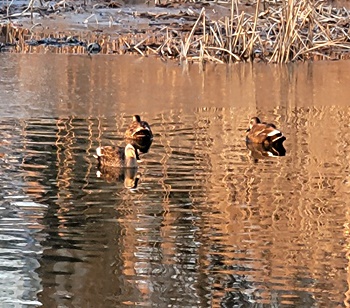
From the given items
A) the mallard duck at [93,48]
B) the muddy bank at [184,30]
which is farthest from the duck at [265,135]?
the mallard duck at [93,48]

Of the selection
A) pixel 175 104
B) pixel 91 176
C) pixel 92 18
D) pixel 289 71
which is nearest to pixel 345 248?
pixel 91 176

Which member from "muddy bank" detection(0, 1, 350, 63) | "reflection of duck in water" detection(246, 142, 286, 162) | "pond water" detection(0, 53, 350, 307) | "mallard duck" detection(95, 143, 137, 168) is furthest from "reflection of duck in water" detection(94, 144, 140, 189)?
"muddy bank" detection(0, 1, 350, 63)

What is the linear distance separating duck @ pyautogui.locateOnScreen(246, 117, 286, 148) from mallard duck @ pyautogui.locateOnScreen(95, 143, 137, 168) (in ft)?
4.89

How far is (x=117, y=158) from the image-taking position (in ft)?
27.5

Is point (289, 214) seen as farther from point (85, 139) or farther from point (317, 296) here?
point (85, 139)

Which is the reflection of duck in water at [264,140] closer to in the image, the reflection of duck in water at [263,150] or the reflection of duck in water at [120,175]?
the reflection of duck in water at [263,150]

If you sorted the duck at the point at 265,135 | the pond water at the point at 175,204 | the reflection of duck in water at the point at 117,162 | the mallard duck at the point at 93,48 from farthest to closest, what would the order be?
the mallard duck at the point at 93,48 < the duck at the point at 265,135 < the reflection of duck in water at the point at 117,162 < the pond water at the point at 175,204

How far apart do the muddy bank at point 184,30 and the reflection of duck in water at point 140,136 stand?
6.98 meters

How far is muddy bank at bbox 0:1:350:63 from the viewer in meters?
17.1

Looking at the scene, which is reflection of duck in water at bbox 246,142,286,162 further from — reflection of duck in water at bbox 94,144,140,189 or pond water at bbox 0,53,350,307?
reflection of duck in water at bbox 94,144,140,189

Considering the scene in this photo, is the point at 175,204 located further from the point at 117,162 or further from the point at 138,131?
the point at 138,131

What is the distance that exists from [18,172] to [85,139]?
1.69 metres

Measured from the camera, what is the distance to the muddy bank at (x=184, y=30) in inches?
673

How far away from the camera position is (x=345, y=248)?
19.6ft
